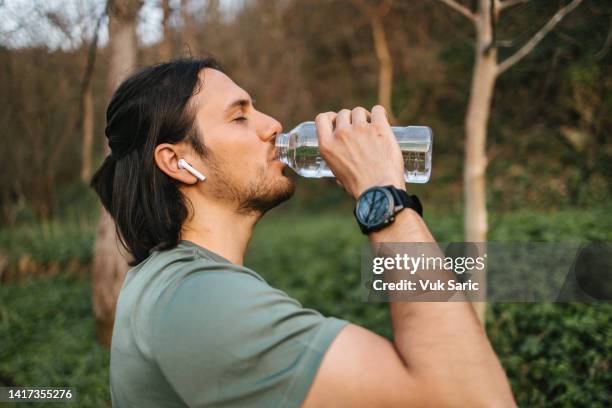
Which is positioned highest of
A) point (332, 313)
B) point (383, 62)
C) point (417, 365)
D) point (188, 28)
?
point (383, 62)

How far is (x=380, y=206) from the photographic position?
123 centimetres

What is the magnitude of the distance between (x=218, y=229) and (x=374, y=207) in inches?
21.8

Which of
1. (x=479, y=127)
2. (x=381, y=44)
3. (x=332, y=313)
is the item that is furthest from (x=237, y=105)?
(x=381, y=44)

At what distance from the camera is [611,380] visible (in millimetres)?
3219

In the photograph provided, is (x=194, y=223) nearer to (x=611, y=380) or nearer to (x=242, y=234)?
(x=242, y=234)

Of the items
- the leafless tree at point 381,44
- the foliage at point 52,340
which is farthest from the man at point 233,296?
the leafless tree at point 381,44

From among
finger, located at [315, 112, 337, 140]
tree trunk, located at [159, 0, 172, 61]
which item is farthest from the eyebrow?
tree trunk, located at [159, 0, 172, 61]

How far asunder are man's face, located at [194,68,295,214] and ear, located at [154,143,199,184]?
55 mm

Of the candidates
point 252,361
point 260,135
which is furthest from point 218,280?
point 260,135

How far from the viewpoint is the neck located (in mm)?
1594

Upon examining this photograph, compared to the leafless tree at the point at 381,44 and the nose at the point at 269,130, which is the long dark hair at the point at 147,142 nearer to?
the nose at the point at 269,130

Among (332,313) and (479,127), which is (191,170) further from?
(332,313)

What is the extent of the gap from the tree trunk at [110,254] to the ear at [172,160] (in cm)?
285

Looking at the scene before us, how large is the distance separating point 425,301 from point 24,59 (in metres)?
6.00
